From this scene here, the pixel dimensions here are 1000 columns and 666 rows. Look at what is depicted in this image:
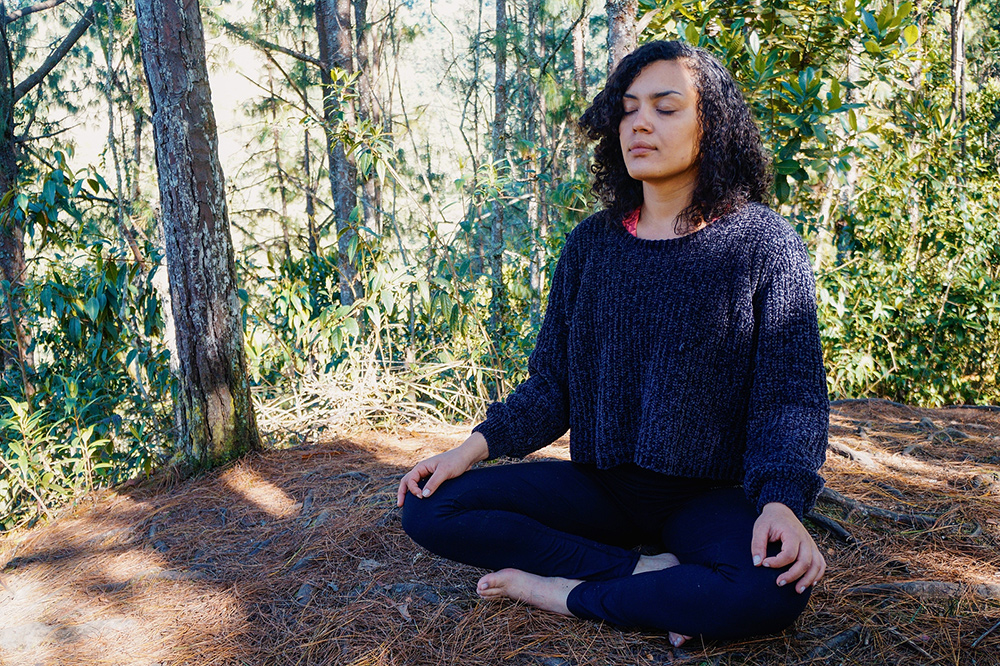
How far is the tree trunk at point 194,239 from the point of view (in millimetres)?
2621

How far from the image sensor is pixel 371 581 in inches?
70.9

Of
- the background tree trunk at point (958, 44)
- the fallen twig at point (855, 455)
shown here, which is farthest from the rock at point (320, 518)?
the background tree trunk at point (958, 44)

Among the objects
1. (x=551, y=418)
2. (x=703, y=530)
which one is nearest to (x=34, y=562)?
(x=551, y=418)

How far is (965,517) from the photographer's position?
1928mm

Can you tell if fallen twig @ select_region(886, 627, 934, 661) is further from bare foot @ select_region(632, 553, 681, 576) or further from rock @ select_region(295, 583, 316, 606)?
rock @ select_region(295, 583, 316, 606)

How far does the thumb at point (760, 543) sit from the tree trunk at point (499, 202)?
3.18 metres

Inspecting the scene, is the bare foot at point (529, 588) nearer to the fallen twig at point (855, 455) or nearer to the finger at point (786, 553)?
the finger at point (786, 553)

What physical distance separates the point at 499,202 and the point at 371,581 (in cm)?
341

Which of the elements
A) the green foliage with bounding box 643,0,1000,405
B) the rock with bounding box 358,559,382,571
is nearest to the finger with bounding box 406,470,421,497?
the rock with bounding box 358,559,382,571

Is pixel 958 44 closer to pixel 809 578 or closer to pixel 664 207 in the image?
pixel 664 207

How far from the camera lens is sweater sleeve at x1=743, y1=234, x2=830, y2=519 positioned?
1.36 m

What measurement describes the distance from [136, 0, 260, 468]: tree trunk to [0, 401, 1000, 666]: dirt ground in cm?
23

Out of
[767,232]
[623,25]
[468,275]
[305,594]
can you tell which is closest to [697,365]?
[767,232]

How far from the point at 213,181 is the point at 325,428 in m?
1.25
